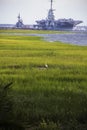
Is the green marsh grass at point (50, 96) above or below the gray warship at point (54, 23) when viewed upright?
above

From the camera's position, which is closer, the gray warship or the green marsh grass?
the green marsh grass

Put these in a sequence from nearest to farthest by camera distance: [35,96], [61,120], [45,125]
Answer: [45,125] < [61,120] < [35,96]

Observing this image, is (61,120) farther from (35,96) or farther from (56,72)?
(56,72)

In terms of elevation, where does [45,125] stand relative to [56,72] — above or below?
above

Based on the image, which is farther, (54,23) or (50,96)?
(54,23)

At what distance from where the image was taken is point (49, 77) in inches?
683

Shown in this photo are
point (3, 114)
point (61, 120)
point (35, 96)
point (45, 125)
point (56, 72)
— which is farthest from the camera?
point (56, 72)

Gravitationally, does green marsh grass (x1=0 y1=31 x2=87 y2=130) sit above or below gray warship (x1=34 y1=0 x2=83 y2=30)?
above

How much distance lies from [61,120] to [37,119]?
1.93 feet

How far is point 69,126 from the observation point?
9078 millimetres

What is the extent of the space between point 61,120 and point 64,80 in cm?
697

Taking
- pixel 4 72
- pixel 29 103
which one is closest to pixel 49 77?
pixel 4 72

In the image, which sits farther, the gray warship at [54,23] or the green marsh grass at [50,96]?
the gray warship at [54,23]

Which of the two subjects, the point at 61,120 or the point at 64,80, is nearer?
the point at 61,120
